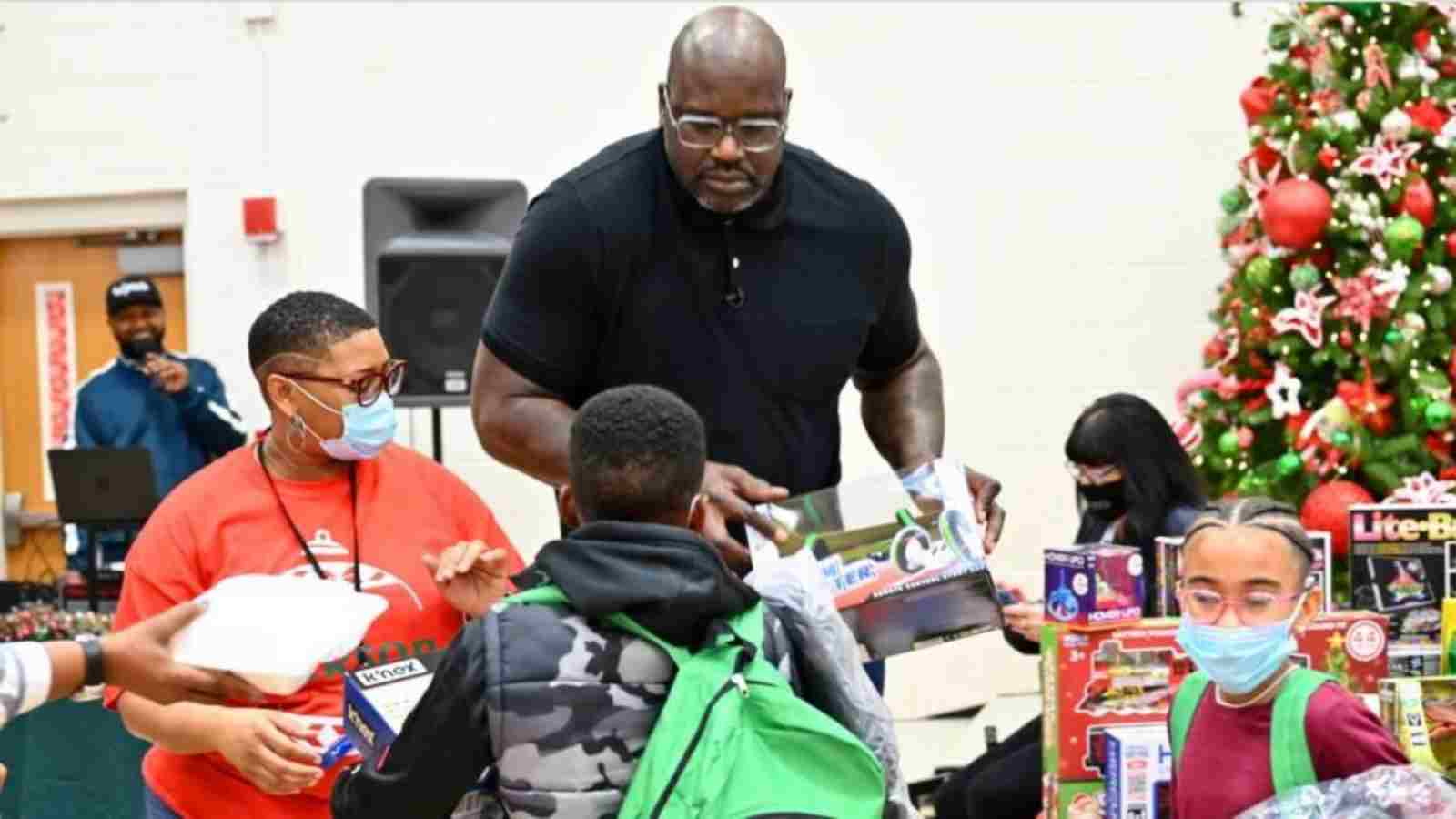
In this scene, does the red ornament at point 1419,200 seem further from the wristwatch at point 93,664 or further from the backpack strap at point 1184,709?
the wristwatch at point 93,664

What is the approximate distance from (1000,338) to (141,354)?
348 centimetres

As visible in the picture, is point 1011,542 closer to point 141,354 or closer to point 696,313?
point 141,354

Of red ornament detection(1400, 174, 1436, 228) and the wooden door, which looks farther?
the wooden door

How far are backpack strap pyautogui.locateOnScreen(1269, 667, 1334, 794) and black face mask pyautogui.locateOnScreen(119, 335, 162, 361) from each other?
544 centimetres

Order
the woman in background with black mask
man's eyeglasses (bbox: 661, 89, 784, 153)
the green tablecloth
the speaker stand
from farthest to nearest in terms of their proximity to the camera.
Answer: the speaker stand, the green tablecloth, the woman in background with black mask, man's eyeglasses (bbox: 661, 89, 784, 153)

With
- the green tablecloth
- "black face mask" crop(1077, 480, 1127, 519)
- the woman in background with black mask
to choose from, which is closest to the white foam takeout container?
the woman in background with black mask

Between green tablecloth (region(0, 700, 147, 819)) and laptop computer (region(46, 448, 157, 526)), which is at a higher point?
laptop computer (region(46, 448, 157, 526))

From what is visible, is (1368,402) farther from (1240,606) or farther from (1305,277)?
(1240,606)

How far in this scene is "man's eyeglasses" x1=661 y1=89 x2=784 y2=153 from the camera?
2910mm

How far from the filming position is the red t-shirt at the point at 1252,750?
116 inches

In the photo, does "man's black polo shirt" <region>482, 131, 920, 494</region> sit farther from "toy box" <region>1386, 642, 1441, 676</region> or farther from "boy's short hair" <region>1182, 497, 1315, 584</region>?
"toy box" <region>1386, 642, 1441, 676</region>

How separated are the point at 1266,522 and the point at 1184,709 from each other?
0.33m

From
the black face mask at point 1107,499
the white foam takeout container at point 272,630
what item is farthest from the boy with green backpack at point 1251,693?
the black face mask at point 1107,499

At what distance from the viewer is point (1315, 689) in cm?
306
